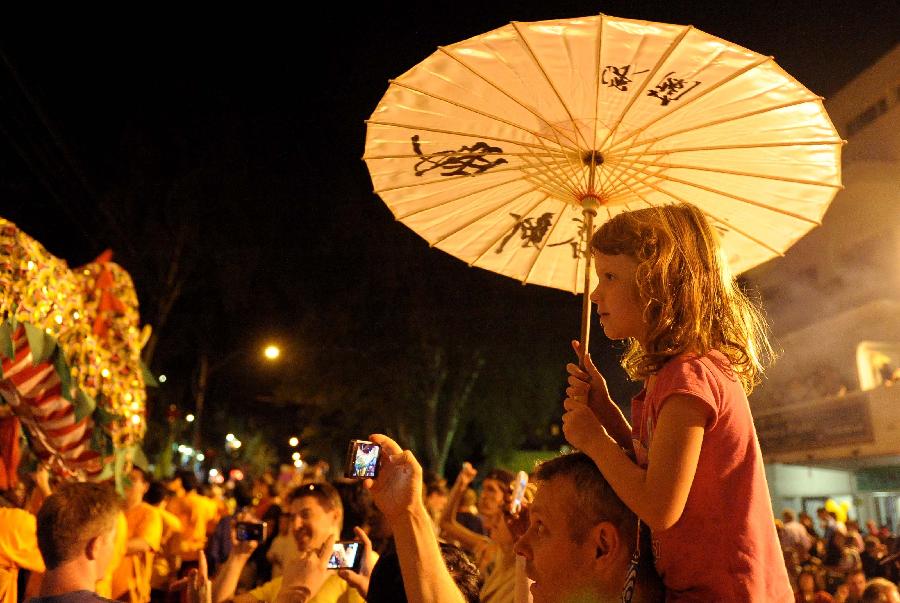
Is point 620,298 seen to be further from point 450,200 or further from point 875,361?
point 875,361

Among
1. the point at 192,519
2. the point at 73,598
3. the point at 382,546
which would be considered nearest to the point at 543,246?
the point at 382,546

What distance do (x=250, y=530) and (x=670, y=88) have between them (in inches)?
144

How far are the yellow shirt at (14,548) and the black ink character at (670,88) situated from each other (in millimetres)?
5532

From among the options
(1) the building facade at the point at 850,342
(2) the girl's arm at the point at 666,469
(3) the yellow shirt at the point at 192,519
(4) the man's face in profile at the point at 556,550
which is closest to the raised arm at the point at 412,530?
(4) the man's face in profile at the point at 556,550

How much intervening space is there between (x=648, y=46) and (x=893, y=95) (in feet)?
94.2

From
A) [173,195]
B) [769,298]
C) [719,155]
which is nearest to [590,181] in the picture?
[719,155]

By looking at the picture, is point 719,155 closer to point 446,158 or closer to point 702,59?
point 702,59

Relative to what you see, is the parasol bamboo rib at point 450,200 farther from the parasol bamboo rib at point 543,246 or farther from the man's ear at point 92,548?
the man's ear at point 92,548

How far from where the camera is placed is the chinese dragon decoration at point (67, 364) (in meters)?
6.70

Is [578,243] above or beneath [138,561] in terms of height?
above

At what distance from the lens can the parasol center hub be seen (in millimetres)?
3969

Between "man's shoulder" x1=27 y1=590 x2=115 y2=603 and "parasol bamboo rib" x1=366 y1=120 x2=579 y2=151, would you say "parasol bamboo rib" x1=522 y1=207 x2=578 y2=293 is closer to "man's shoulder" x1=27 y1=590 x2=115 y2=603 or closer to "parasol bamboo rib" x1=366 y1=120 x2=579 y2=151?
"parasol bamboo rib" x1=366 y1=120 x2=579 y2=151

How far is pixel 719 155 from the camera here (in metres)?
3.99

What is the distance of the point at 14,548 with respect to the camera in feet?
20.4
